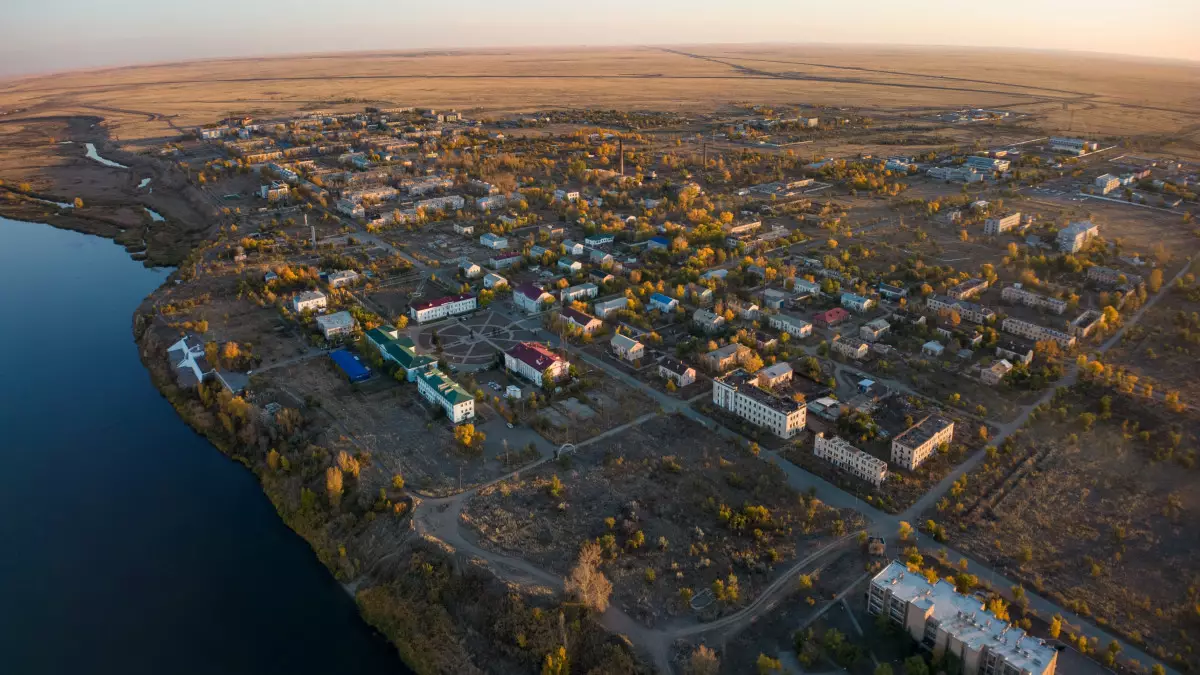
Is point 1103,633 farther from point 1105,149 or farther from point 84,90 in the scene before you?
point 84,90

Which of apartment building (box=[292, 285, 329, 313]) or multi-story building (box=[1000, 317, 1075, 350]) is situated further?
apartment building (box=[292, 285, 329, 313])

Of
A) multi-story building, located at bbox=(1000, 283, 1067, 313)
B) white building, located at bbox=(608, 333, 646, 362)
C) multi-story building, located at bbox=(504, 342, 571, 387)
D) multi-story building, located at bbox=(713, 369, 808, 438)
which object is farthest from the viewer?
multi-story building, located at bbox=(1000, 283, 1067, 313)

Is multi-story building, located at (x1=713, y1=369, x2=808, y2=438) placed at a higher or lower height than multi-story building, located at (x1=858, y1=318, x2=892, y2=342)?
lower

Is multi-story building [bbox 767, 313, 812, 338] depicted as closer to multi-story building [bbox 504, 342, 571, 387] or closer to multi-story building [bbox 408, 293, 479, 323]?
multi-story building [bbox 504, 342, 571, 387]

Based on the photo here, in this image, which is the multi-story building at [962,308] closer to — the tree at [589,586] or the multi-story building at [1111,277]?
the multi-story building at [1111,277]

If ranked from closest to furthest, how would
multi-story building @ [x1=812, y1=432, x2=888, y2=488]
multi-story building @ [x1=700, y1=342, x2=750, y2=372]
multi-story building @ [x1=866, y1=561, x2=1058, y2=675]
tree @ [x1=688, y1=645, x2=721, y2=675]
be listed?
A: multi-story building @ [x1=866, y1=561, x2=1058, y2=675]
tree @ [x1=688, y1=645, x2=721, y2=675]
multi-story building @ [x1=812, y1=432, x2=888, y2=488]
multi-story building @ [x1=700, y1=342, x2=750, y2=372]

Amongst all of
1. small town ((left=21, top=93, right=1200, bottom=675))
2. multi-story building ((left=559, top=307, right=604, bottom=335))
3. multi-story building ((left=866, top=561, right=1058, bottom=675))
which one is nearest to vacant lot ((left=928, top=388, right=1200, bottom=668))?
small town ((left=21, top=93, right=1200, bottom=675))

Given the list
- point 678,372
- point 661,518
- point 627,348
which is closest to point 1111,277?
point 678,372
